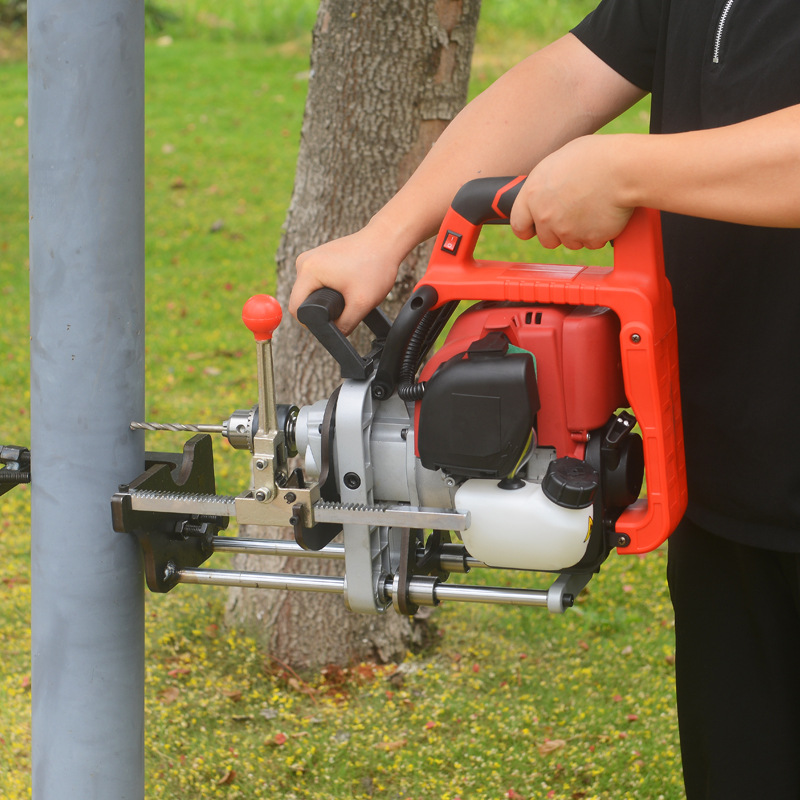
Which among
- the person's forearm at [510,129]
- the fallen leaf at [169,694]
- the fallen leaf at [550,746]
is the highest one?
the person's forearm at [510,129]

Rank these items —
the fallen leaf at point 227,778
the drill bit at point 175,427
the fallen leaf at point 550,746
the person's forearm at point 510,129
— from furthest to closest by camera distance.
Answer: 1. the fallen leaf at point 550,746
2. the fallen leaf at point 227,778
3. the person's forearm at point 510,129
4. the drill bit at point 175,427

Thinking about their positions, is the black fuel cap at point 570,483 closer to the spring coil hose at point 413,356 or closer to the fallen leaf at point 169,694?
the spring coil hose at point 413,356

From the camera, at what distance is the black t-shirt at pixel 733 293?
5.39ft

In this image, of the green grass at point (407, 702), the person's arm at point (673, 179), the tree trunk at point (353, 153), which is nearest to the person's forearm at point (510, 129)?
the person's arm at point (673, 179)

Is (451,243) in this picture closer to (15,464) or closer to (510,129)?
(510,129)

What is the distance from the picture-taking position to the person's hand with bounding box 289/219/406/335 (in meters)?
1.77

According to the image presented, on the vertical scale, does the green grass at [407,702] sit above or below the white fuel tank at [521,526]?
below

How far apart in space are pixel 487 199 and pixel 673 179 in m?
0.31

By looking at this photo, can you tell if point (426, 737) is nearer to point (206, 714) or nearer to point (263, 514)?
point (206, 714)

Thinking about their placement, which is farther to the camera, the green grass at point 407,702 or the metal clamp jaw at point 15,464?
the green grass at point 407,702

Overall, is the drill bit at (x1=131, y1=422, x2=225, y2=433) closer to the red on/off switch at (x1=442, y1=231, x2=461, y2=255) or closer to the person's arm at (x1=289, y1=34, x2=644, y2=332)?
the person's arm at (x1=289, y1=34, x2=644, y2=332)

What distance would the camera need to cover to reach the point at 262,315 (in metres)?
1.55

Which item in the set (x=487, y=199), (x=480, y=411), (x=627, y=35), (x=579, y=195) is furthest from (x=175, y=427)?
(x=627, y=35)

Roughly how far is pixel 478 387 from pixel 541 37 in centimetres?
1315
